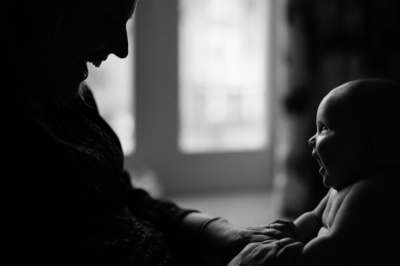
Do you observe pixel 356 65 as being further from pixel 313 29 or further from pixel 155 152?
pixel 155 152

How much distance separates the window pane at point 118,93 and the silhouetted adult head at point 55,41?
1.91 m

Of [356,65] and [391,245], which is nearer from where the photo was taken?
[391,245]

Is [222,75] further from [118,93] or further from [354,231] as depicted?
[354,231]

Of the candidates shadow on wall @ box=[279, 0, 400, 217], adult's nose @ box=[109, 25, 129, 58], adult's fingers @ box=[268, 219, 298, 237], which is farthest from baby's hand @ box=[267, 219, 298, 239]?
shadow on wall @ box=[279, 0, 400, 217]

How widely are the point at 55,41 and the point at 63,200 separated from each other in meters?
0.23

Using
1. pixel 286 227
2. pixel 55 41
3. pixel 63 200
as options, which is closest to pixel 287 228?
pixel 286 227

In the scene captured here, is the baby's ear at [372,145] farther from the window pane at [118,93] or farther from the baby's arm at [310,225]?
the window pane at [118,93]

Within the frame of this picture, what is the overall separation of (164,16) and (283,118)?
823mm

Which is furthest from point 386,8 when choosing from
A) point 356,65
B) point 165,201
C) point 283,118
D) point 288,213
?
point 165,201

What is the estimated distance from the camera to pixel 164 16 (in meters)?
2.77

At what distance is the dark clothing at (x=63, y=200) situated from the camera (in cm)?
68

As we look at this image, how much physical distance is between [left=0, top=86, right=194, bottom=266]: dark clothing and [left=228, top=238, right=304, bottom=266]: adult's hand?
17cm

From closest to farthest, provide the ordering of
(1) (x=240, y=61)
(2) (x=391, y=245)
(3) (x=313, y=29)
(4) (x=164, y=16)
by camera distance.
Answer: (2) (x=391, y=245), (3) (x=313, y=29), (4) (x=164, y=16), (1) (x=240, y=61)

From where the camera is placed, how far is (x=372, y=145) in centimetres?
71
